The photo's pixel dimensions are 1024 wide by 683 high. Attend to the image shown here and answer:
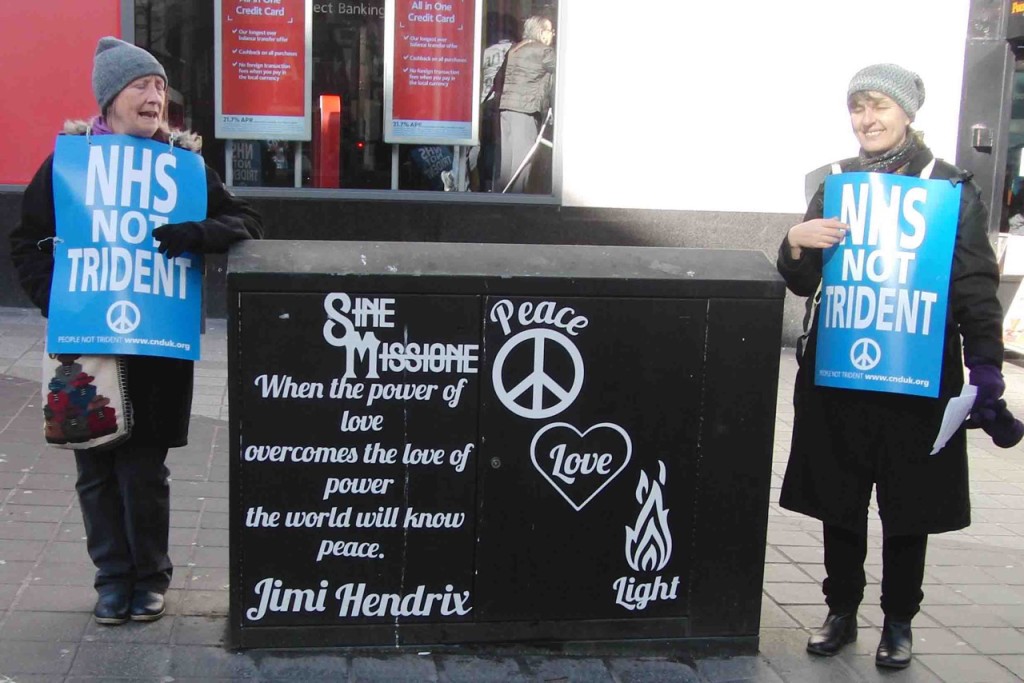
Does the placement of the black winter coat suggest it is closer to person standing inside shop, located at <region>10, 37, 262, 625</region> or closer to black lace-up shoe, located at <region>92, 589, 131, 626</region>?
person standing inside shop, located at <region>10, 37, 262, 625</region>

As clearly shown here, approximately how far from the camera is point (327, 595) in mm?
3551

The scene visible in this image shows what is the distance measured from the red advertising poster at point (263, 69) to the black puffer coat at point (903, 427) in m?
6.20

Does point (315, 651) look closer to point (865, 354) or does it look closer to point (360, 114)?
point (865, 354)

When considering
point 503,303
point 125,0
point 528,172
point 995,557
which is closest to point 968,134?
point 528,172

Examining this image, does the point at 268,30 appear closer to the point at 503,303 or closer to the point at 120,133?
the point at 120,133

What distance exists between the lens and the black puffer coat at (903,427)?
11.8ft

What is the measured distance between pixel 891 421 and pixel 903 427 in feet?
0.13

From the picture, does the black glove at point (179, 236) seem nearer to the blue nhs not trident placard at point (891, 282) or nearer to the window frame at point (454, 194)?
the blue nhs not trident placard at point (891, 282)

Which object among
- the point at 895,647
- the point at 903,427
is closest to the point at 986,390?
the point at 903,427

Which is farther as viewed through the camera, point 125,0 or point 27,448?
point 125,0

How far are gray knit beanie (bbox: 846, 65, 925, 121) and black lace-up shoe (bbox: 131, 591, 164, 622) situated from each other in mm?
2752

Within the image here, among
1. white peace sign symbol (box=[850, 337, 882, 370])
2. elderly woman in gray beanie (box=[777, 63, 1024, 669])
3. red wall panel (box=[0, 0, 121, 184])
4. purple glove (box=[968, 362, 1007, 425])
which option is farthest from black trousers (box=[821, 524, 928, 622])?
red wall panel (box=[0, 0, 121, 184])

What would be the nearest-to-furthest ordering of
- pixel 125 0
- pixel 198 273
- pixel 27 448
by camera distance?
pixel 198 273, pixel 27 448, pixel 125 0

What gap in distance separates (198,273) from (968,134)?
7885 millimetres
